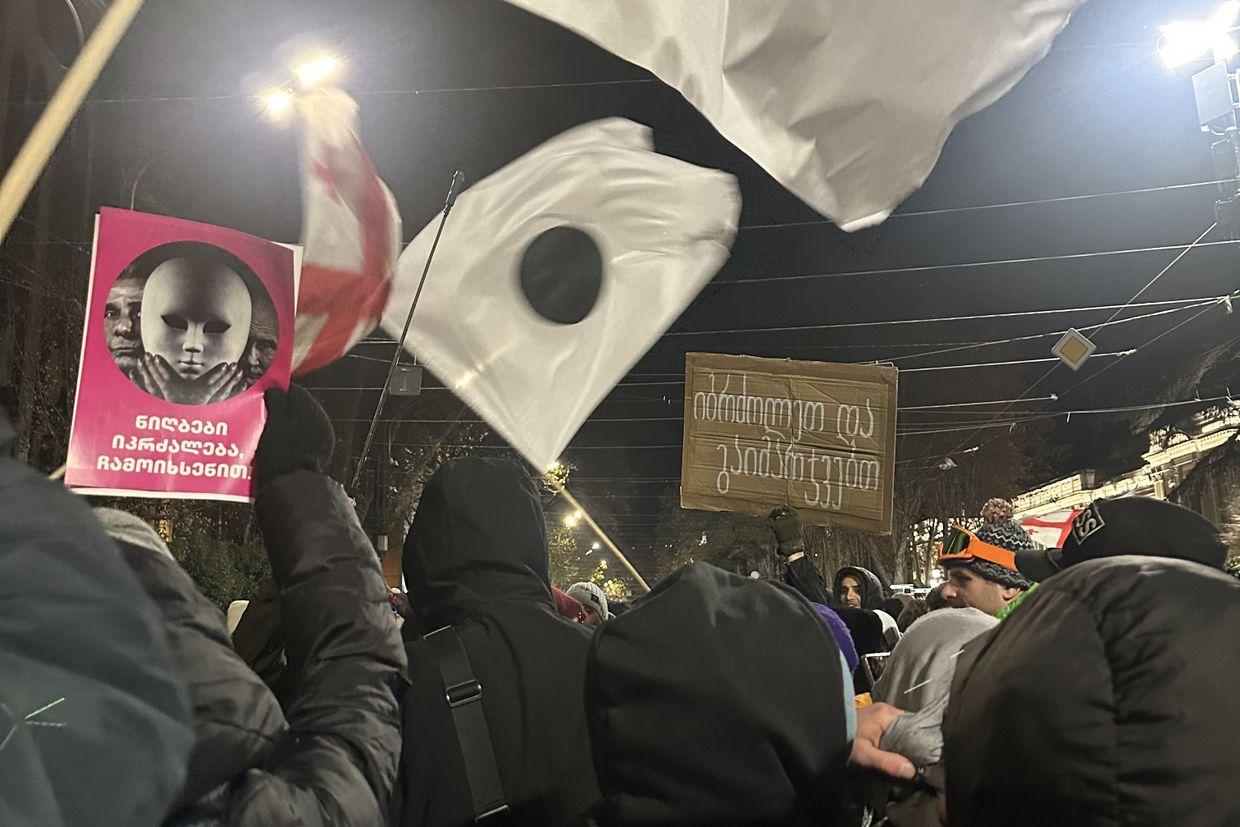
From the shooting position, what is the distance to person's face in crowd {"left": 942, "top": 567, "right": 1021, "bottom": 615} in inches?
168

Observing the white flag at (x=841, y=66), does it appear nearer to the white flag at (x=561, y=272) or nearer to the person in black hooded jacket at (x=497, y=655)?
the white flag at (x=561, y=272)

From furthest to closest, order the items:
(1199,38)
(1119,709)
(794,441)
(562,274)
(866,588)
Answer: (1199,38)
(866,588)
(794,441)
(562,274)
(1119,709)

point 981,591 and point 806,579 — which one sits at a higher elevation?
point 981,591

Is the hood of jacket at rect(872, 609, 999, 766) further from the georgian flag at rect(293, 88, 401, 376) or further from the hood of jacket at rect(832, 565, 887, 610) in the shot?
the hood of jacket at rect(832, 565, 887, 610)

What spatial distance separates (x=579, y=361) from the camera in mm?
4504

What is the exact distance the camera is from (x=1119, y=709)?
1.10 m

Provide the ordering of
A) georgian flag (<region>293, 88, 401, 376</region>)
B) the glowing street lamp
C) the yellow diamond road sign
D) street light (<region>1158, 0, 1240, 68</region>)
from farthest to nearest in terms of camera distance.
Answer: the yellow diamond road sign → street light (<region>1158, 0, 1240, 68</region>) → the glowing street lamp → georgian flag (<region>293, 88, 401, 376</region>)

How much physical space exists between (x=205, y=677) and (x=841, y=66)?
2.82 m

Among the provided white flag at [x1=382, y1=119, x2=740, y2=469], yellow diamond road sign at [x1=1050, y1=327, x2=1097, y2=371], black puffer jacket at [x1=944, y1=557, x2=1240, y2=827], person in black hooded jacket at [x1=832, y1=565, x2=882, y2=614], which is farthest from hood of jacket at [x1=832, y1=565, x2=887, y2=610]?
yellow diamond road sign at [x1=1050, y1=327, x2=1097, y2=371]

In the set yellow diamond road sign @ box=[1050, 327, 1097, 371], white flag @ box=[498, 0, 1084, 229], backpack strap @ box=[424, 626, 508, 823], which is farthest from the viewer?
yellow diamond road sign @ box=[1050, 327, 1097, 371]

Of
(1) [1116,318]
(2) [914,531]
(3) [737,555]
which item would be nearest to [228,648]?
(1) [1116,318]

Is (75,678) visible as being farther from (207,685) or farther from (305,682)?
(305,682)

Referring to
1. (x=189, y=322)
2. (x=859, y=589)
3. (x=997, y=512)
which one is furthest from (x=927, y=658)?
(x=859, y=589)

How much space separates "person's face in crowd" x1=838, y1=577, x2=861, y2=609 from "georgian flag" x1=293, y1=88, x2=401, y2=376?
16.1 ft
